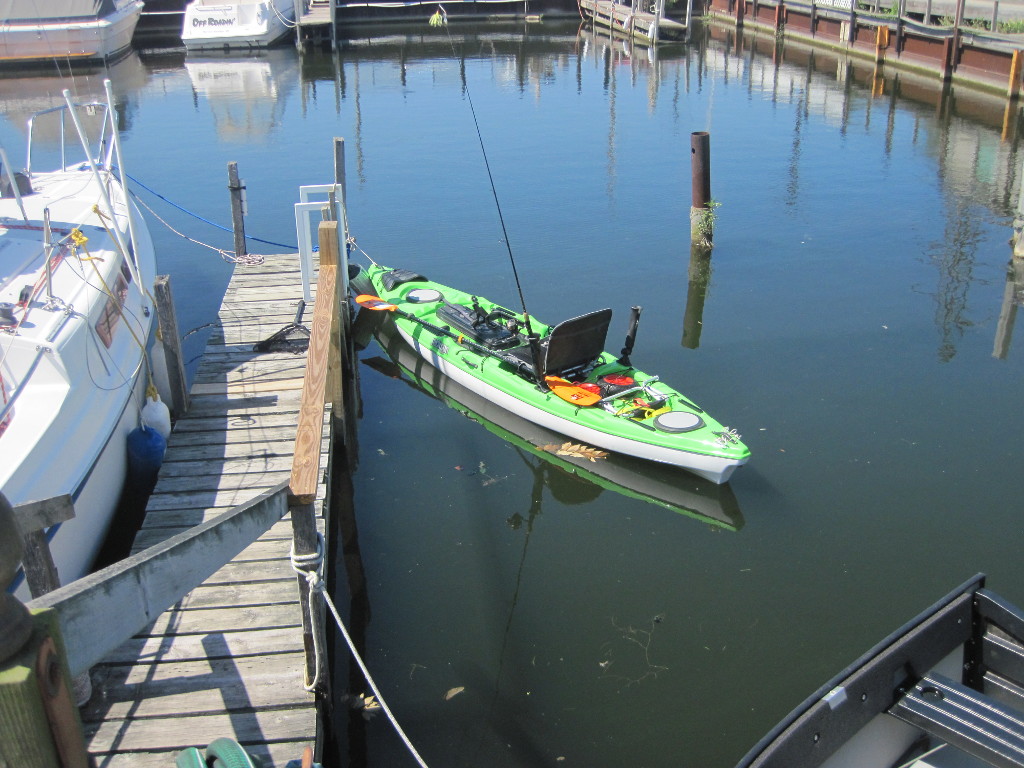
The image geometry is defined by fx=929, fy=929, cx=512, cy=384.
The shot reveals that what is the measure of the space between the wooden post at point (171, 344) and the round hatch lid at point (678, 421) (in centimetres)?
428

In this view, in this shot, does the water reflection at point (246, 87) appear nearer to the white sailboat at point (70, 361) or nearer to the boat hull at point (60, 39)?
the boat hull at point (60, 39)

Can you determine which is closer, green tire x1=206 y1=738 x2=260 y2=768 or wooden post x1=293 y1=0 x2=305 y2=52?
green tire x1=206 y1=738 x2=260 y2=768

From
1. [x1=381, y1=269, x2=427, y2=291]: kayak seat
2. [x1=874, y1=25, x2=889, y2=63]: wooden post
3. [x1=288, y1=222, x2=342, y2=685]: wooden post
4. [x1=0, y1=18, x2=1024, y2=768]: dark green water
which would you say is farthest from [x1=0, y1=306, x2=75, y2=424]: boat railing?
[x1=874, y1=25, x2=889, y2=63]: wooden post

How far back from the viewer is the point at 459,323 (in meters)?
10.3

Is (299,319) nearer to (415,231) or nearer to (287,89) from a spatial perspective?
(415,231)

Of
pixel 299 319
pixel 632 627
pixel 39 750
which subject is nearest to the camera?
pixel 39 750

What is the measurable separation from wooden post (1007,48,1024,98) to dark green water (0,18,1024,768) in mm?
521

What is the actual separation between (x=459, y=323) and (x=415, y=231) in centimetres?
567

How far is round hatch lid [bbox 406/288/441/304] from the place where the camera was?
11328 mm

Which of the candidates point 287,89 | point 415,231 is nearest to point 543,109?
point 287,89

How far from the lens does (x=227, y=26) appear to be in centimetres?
3366

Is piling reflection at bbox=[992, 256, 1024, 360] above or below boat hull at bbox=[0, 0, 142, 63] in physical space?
below

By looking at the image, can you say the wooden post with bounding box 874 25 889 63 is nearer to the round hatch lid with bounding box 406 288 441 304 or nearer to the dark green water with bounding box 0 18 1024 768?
the dark green water with bounding box 0 18 1024 768

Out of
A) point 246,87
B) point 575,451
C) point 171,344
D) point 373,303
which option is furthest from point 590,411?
point 246,87
